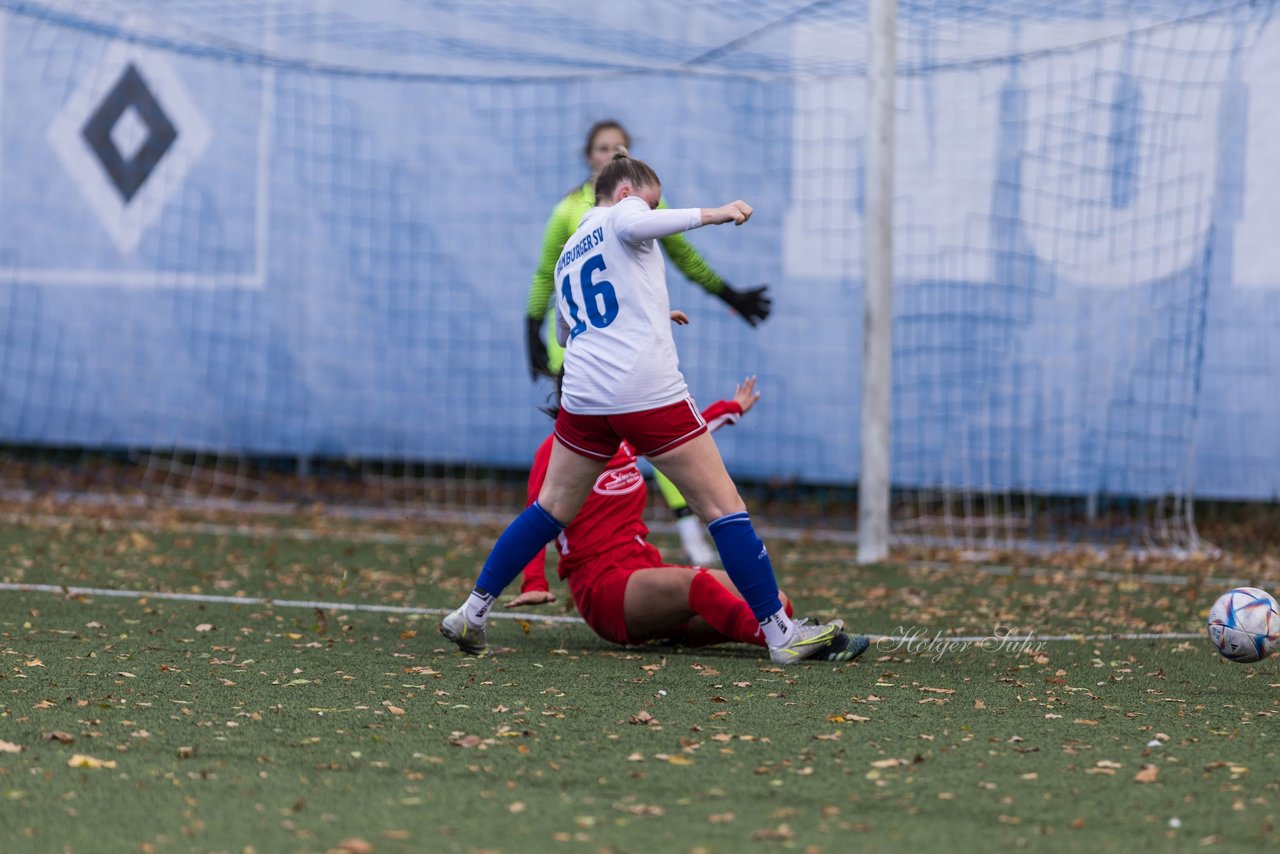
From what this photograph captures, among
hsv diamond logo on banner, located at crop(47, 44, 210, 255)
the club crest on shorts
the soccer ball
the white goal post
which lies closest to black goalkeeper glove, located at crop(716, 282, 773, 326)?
the club crest on shorts

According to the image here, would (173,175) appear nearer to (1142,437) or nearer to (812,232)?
(812,232)

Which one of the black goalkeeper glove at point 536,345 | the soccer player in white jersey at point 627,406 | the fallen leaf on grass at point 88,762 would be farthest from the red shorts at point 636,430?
the black goalkeeper glove at point 536,345

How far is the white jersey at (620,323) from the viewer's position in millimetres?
4941

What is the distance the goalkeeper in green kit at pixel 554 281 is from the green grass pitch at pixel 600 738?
139 centimetres

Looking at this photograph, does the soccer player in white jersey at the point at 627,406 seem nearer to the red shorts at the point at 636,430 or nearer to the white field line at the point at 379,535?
the red shorts at the point at 636,430

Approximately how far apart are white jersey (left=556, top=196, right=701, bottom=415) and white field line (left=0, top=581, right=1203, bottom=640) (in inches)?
59.7

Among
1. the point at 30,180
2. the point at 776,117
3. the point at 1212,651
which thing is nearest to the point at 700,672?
the point at 1212,651

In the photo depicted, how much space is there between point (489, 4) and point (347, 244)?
193 cm

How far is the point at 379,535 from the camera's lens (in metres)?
9.46

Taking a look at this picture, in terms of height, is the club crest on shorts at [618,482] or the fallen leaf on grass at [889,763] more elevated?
the club crest on shorts at [618,482]

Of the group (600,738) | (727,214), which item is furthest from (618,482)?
(600,738)

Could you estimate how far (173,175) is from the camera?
11586 millimetres

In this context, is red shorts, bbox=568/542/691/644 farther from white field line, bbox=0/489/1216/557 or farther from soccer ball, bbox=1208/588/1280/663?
white field line, bbox=0/489/1216/557

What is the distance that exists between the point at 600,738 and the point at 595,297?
1576mm
